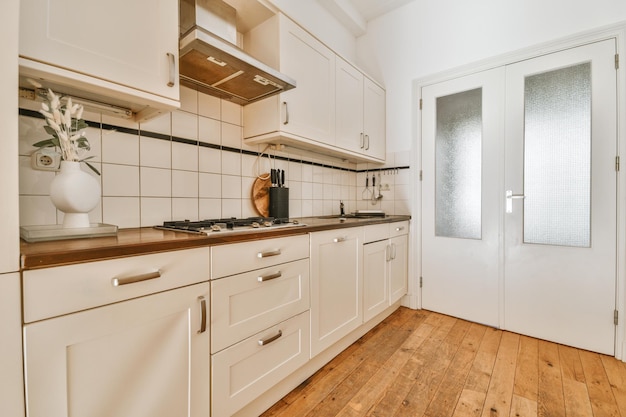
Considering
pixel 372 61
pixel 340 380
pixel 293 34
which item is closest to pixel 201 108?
pixel 293 34

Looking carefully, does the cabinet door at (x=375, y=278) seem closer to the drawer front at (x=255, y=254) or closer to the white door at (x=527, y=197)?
the white door at (x=527, y=197)

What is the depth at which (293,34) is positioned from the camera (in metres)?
1.75

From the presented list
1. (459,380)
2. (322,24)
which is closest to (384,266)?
(459,380)

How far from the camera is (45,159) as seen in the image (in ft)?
3.64

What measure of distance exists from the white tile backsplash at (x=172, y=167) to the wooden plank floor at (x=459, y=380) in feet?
3.80

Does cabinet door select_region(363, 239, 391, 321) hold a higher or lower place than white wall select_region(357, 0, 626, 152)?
lower

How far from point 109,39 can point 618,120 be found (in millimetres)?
2893

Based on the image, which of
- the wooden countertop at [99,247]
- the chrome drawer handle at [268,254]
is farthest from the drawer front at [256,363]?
the wooden countertop at [99,247]

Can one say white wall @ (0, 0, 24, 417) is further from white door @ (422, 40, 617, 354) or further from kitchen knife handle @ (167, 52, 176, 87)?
white door @ (422, 40, 617, 354)

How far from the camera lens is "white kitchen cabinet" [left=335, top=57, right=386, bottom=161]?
222cm

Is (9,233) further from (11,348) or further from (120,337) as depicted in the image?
(120,337)

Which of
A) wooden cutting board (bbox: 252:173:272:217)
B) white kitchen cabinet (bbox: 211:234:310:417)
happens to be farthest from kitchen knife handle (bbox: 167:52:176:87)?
wooden cutting board (bbox: 252:173:272:217)

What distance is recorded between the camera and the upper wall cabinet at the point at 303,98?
1.70 metres

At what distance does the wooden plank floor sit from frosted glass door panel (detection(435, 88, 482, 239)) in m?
0.92
